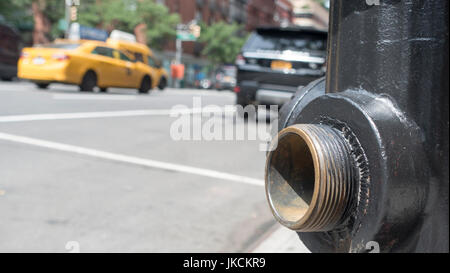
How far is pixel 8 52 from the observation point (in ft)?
60.6

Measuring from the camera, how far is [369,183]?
41.7 inches

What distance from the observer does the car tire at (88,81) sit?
523 inches

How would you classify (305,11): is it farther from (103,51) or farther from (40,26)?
(103,51)

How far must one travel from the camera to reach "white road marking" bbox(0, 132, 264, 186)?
15.3 ft

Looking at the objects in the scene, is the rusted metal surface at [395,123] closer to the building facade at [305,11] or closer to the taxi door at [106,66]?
the taxi door at [106,66]

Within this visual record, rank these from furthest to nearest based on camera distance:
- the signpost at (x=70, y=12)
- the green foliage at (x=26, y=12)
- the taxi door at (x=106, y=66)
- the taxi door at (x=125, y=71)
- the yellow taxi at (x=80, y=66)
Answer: the green foliage at (x=26, y=12) → the signpost at (x=70, y=12) → the taxi door at (x=125, y=71) → the taxi door at (x=106, y=66) → the yellow taxi at (x=80, y=66)

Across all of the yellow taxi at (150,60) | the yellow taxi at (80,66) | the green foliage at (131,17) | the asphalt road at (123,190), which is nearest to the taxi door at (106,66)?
the yellow taxi at (80,66)

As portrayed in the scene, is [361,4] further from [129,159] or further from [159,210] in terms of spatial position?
[129,159]

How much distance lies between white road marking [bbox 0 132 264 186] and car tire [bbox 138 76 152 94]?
10.5m

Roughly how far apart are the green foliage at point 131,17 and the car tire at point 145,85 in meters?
22.1

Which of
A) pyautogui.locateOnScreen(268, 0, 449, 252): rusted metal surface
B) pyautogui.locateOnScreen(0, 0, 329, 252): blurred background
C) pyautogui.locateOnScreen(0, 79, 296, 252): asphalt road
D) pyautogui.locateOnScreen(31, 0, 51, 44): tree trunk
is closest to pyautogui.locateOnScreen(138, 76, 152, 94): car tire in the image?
pyautogui.locateOnScreen(0, 0, 329, 252): blurred background

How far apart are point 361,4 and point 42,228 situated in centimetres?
245

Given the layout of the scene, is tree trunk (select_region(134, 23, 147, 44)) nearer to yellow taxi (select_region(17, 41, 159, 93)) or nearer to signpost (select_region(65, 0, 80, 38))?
signpost (select_region(65, 0, 80, 38))
